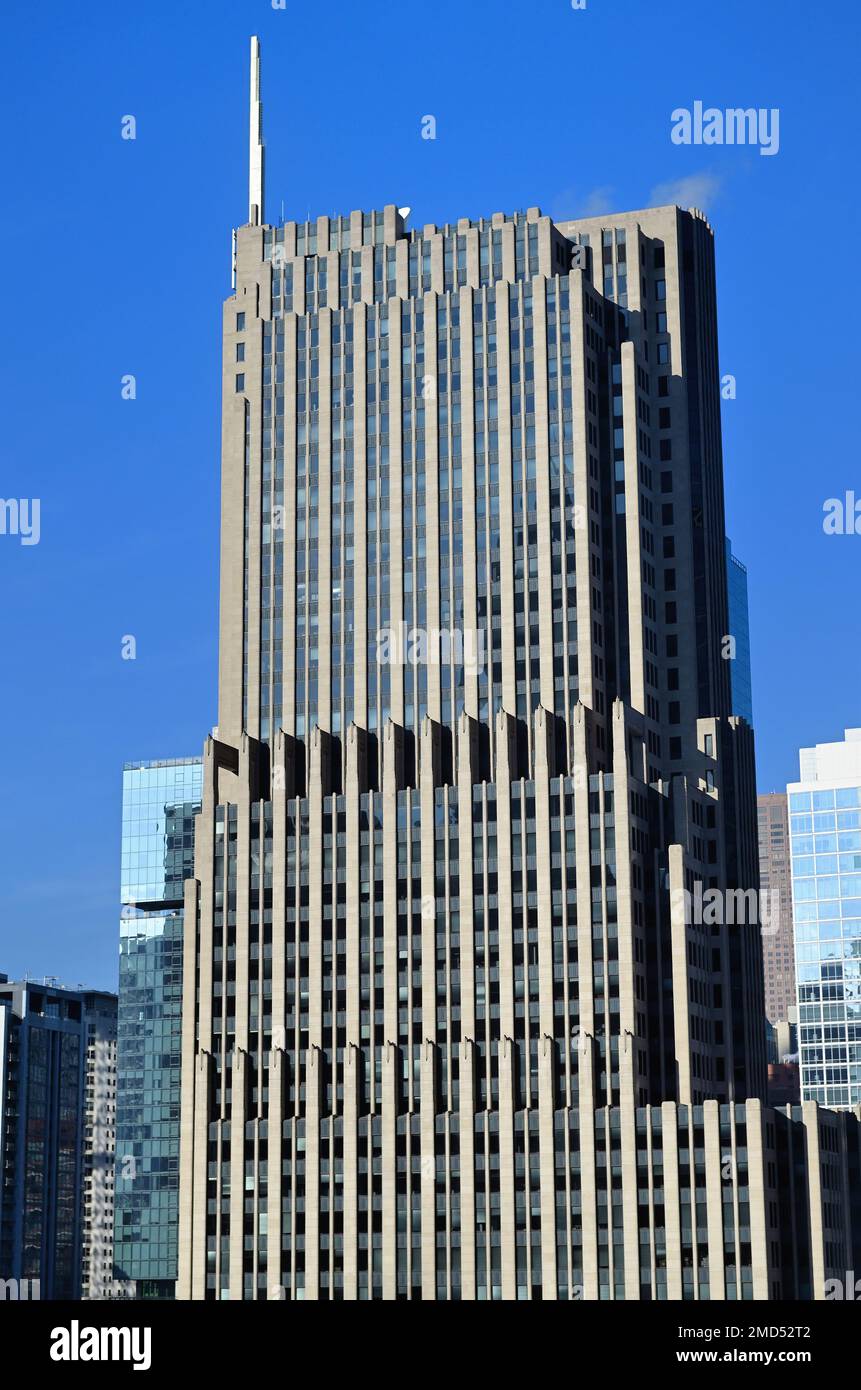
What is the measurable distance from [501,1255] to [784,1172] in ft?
91.2

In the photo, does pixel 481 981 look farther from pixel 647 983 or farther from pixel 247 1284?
pixel 247 1284

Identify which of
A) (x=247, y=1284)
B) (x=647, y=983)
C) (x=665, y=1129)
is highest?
(x=647, y=983)

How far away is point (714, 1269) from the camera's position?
178125mm

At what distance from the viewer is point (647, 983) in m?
195

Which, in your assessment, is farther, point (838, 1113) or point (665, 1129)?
point (838, 1113)

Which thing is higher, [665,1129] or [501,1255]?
[665,1129]

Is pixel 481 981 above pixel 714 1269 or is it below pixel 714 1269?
above
